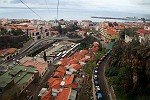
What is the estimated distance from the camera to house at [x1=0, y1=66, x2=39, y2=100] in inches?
479

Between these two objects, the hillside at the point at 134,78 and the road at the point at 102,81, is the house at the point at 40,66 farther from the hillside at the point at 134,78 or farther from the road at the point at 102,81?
the hillside at the point at 134,78

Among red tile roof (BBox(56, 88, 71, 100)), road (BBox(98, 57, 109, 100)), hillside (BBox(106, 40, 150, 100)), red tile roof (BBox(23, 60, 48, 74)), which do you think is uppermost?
hillside (BBox(106, 40, 150, 100))

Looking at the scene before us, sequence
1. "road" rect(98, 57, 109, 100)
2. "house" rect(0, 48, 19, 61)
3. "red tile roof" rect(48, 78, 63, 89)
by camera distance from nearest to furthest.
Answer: "road" rect(98, 57, 109, 100), "red tile roof" rect(48, 78, 63, 89), "house" rect(0, 48, 19, 61)

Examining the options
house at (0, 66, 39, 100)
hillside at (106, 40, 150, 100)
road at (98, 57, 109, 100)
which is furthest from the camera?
house at (0, 66, 39, 100)

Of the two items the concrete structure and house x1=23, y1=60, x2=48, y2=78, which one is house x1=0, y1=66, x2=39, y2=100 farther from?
house x1=23, y1=60, x2=48, y2=78

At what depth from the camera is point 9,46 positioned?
23.8 metres

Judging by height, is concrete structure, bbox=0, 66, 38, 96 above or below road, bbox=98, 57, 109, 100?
below

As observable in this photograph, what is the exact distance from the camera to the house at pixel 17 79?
1218 centimetres

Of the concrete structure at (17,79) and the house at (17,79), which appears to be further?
the concrete structure at (17,79)

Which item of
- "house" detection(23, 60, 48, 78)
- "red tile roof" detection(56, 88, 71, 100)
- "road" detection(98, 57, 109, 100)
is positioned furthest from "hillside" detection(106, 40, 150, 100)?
"house" detection(23, 60, 48, 78)

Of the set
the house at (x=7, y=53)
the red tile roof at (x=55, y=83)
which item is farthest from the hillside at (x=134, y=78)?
the house at (x=7, y=53)

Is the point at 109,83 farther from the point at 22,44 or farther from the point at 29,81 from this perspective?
the point at 22,44

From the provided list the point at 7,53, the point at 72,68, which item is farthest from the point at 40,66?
the point at 7,53

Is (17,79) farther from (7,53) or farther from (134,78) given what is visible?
(7,53)
